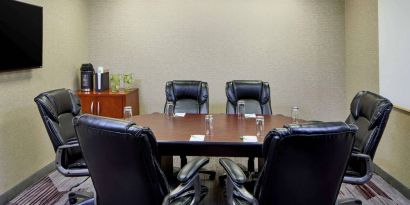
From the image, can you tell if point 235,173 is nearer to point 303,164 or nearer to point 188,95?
point 303,164

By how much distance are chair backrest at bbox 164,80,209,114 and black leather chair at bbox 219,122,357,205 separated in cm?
209

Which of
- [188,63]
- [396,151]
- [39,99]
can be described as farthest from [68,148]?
[396,151]

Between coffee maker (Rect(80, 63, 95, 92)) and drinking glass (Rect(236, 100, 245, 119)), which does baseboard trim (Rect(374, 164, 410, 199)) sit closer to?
drinking glass (Rect(236, 100, 245, 119))

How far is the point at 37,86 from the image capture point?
162 inches

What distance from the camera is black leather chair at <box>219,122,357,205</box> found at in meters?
1.88

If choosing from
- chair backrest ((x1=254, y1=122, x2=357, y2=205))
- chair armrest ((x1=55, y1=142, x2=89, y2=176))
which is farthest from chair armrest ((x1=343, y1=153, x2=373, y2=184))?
chair armrest ((x1=55, y1=142, x2=89, y2=176))

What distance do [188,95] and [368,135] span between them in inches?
80.7

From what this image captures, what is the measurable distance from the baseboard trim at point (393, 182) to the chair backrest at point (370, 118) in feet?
3.30

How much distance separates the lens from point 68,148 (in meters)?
3.02

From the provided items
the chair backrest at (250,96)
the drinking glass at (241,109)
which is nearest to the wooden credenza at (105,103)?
the chair backrest at (250,96)

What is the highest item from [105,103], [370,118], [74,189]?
[105,103]

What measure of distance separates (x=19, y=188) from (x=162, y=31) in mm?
2866

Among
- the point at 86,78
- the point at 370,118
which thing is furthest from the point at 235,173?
the point at 86,78

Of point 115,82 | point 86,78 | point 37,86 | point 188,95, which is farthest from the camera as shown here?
point 115,82
